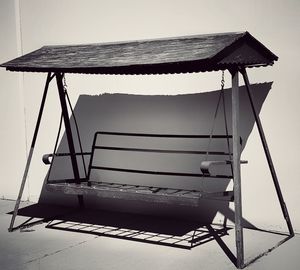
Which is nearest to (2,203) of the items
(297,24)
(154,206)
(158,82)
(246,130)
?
(154,206)

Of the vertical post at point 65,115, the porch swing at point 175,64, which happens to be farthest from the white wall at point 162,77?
the vertical post at point 65,115

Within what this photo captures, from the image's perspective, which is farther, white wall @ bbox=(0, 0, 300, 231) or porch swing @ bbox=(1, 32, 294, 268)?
white wall @ bbox=(0, 0, 300, 231)

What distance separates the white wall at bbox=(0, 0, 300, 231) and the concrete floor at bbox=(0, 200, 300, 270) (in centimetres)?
70

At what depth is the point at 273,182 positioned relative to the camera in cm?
580

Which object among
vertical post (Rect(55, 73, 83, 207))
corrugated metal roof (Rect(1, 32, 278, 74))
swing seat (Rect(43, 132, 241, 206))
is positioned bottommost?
swing seat (Rect(43, 132, 241, 206))

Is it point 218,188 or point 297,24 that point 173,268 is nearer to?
point 218,188

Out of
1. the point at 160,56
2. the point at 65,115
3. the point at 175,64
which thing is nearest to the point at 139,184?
the point at 65,115

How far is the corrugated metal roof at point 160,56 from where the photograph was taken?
4.56m

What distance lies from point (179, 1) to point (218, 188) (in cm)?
233

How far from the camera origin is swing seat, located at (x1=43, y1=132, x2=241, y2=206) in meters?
5.14

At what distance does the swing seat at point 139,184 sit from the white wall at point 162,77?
0.53m

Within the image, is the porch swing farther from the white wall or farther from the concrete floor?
the white wall

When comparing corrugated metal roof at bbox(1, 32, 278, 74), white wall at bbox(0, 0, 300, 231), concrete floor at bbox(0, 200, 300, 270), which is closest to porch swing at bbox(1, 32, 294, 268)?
corrugated metal roof at bbox(1, 32, 278, 74)

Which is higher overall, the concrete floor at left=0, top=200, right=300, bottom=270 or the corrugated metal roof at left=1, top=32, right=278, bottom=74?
the corrugated metal roof at left=1, top=32, right=278, bottom=74
